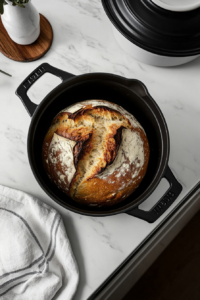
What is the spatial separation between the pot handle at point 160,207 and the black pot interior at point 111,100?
3 cm

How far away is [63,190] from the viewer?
60cm

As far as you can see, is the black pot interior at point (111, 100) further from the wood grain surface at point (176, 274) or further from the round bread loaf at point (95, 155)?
the wood grain surface at point (176, 274)

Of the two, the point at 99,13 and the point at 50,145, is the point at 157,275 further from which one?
the point at 99,13

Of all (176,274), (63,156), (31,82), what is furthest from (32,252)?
(176,274)

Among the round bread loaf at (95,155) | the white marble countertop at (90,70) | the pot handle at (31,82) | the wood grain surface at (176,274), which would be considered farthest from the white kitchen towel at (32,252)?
the wood grain surface at (176,274)

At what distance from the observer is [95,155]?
582mm

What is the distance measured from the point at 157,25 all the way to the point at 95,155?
0.34 meters

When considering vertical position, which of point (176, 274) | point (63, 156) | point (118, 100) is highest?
point (118, 100)

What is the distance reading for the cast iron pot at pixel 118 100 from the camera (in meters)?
0.59

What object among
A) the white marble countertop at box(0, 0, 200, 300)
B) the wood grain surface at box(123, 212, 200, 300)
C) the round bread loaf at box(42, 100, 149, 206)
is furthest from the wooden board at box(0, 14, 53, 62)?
the wood grain surface at box(123, 212, 200, 300)

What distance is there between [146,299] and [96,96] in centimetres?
101

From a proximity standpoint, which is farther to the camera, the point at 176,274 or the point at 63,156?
the point at 176,274

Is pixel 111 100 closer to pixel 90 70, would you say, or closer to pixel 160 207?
pixel 90 70

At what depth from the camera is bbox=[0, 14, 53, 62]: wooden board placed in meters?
0.75
